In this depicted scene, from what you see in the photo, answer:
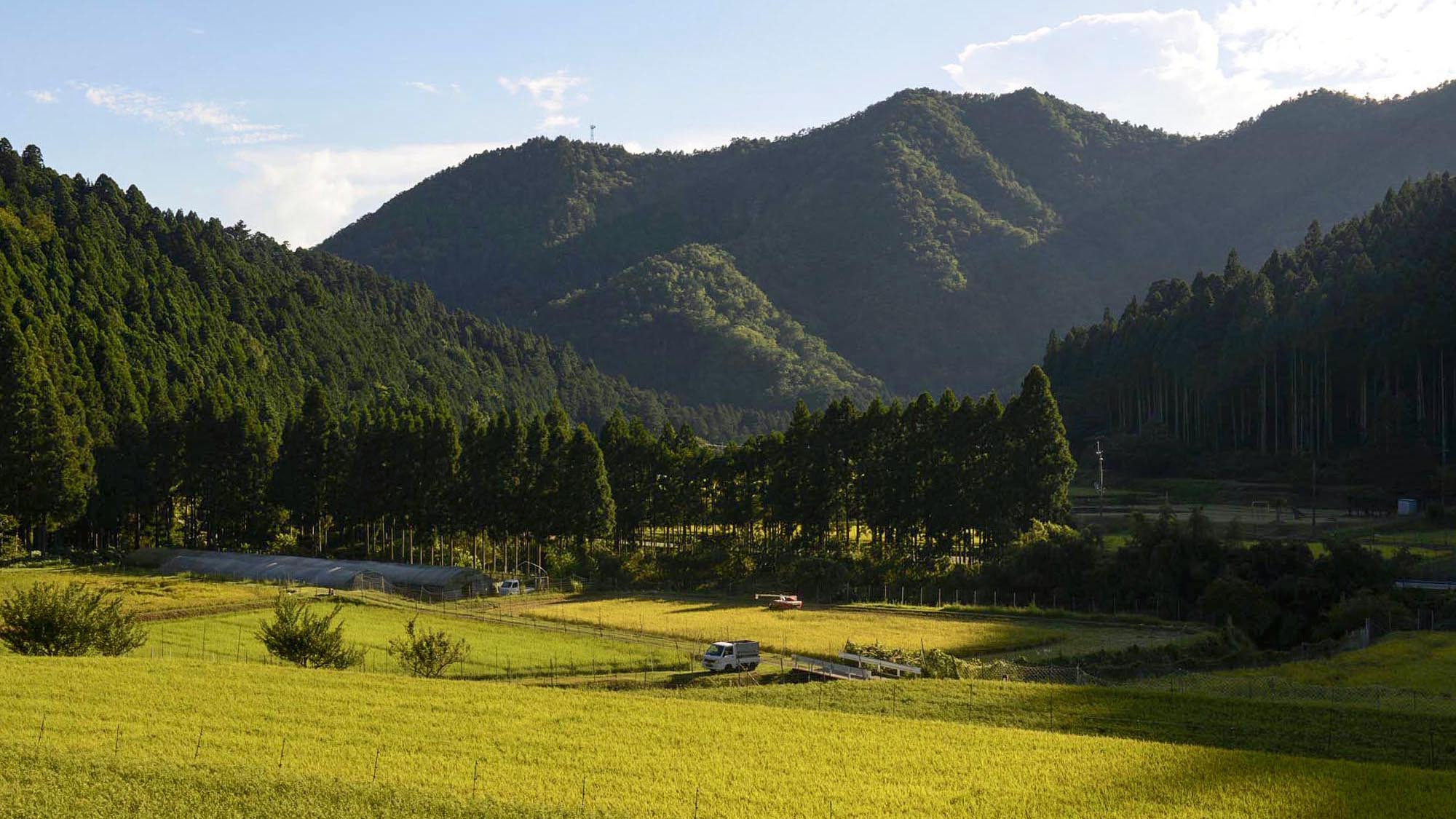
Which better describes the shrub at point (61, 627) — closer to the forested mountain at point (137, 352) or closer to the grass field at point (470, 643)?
the grass field at point (470, 643)

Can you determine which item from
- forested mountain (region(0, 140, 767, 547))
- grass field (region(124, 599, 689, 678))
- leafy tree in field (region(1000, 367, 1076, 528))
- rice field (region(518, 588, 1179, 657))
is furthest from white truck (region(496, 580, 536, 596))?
leafy tree in field (region(1000, 367, 1076, 528))

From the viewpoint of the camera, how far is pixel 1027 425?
86500 mm

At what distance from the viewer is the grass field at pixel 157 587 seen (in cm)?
6769

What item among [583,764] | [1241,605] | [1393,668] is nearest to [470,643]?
[583,764]

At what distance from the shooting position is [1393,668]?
4859cm

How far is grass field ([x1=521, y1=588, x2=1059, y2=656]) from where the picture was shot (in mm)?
61594

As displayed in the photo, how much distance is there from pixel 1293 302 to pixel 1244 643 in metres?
89.7

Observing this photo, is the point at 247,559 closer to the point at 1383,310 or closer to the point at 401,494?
the point at 401,494

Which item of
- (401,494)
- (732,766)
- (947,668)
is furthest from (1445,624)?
(401,494)

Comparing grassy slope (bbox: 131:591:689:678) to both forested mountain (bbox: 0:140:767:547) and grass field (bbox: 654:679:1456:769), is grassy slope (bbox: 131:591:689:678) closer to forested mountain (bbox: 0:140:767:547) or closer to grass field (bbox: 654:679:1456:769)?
grass field (bbox: 654:679:1456:769)

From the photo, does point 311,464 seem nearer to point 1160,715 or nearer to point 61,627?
point 61,627

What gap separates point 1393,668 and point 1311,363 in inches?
3392

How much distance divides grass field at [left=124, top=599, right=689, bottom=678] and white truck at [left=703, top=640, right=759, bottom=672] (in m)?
2.20

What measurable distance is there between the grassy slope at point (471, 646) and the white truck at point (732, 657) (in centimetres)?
241
